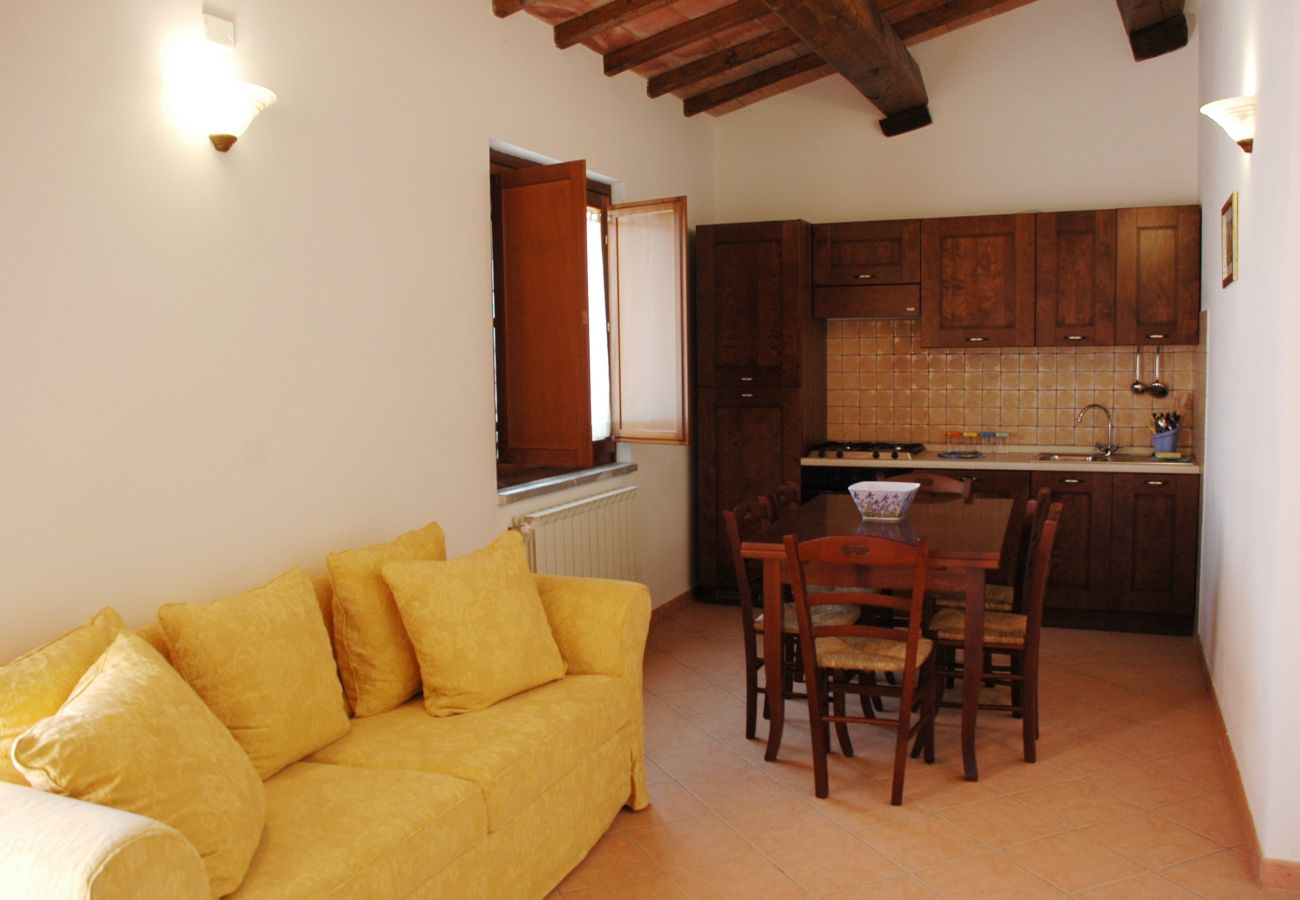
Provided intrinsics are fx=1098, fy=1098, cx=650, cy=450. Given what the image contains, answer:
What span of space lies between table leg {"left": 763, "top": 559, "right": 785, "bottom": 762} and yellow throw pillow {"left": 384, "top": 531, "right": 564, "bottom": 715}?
798 mm

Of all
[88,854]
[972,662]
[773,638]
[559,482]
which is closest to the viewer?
[88,854]

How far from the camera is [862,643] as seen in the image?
366cm

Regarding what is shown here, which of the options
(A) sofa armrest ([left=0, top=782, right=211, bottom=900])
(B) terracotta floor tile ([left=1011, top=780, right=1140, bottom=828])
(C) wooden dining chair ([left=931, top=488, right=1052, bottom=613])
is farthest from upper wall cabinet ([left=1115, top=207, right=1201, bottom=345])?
(A) sofa armrest ([left=0, top=782, right=211, bottom=900])

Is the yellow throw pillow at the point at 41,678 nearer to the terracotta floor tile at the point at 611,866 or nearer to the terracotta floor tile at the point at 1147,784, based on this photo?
the terracotta floor tile at the point at 611,866

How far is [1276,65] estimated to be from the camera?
2.90 metres

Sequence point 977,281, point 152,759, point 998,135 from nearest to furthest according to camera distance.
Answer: point 152,759, point 977,281, point 998,135

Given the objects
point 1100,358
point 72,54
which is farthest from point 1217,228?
point 72,54

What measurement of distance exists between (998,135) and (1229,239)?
234 cm

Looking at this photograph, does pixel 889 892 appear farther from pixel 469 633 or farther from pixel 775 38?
pixel 775 38

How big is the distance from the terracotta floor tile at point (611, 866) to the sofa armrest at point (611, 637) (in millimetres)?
212

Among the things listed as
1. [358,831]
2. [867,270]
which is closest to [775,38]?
[867,270]

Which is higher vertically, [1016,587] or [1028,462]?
[1028,462]

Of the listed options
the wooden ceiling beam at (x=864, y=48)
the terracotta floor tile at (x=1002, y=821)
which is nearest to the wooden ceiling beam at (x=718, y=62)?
the wooden ceiling beam at (x=864, y=48)

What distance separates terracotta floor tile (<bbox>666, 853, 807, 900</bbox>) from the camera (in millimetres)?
2961
